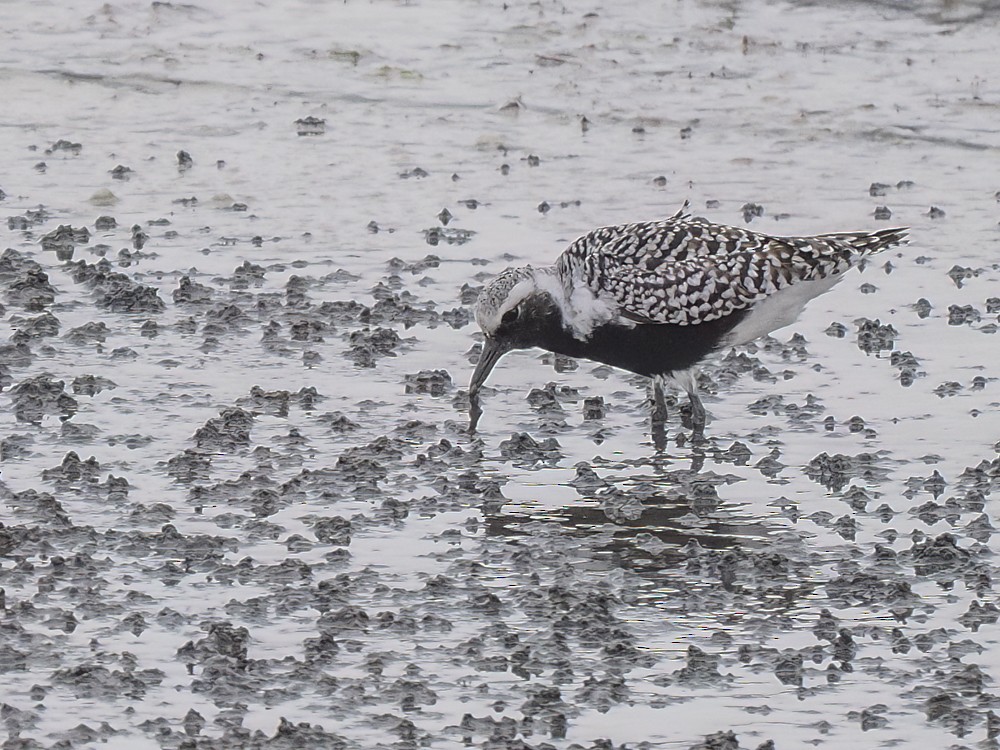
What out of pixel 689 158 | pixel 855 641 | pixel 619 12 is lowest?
pixel 855 641

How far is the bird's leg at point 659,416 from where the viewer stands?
9.92m

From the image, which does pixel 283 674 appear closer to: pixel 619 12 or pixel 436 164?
pixel 436 164

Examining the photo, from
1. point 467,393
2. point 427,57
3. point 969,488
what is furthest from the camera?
point 427,57

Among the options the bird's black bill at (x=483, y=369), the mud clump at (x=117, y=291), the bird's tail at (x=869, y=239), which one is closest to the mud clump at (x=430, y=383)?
the bird's black bill at (x=483, y=369)

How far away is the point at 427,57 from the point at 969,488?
1039 centimetres

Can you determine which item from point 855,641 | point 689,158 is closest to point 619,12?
point 689,158

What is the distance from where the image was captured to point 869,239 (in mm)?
10703

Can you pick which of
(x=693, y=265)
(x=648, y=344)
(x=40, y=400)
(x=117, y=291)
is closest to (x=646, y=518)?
(x=648, y=344)

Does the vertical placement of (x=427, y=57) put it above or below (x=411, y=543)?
above

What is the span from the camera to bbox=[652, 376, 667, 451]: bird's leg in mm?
9922

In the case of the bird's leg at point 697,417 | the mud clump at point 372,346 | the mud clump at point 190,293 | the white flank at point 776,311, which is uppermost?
the mud clump at point 190,293

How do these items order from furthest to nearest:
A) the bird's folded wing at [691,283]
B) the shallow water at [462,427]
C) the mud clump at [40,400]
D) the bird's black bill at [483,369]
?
the bird's folded wing at [691,283], the bird's black bill at [483,369], the mud clump at [40,400], the shallow water at [462,427]

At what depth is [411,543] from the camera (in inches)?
329

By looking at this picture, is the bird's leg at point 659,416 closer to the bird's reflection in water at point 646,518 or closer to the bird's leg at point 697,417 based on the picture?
the bird's leg at point 697,417
